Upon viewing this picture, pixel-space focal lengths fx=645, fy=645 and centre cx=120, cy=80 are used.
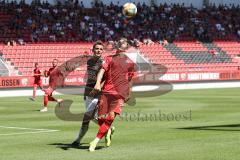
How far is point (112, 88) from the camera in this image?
522 inches

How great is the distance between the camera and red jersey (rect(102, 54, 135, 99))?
13125 millimetres

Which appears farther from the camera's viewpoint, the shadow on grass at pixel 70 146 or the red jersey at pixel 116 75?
the shadow on grass at pixel 70 146

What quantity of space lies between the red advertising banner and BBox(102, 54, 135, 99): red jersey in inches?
1060

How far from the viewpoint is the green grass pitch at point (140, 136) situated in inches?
492

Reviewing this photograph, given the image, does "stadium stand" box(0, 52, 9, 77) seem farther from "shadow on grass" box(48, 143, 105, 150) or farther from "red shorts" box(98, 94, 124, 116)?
"red shorts" box(98, 94, 124, 116)

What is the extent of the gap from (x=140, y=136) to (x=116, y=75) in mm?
3250

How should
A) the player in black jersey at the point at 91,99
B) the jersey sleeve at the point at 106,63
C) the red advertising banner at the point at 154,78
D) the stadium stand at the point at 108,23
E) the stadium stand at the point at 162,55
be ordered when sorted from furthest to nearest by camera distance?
the stadium stand at the point at 108,23 < the stadium stand at the point at 162,55 < the red advertising banner at the point at 154,78 < the player in black jersey at the point at 91,99 < the jersey sleeve at the point at 106,63

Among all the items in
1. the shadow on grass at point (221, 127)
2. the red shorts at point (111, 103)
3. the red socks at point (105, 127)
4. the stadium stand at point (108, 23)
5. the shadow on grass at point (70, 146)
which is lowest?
the shadow on grass at point (221, 127)

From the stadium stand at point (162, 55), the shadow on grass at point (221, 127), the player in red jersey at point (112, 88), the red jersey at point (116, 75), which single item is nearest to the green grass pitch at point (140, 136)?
the shadow on grass at point (221, 127)

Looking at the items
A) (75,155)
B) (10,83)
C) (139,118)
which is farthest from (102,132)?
(10,83)

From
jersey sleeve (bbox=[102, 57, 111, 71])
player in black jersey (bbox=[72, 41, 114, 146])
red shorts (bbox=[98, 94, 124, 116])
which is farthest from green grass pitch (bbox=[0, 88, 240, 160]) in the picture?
jersey sleeve (bbox=[102, 57, 111, 71])

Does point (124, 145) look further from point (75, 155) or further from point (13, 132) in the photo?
point (13, 132)

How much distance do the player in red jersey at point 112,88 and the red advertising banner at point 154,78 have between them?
88.3 ft

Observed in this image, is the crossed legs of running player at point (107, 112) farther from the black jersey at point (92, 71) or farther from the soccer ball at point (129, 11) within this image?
the soccer ball at point (129, 11)
